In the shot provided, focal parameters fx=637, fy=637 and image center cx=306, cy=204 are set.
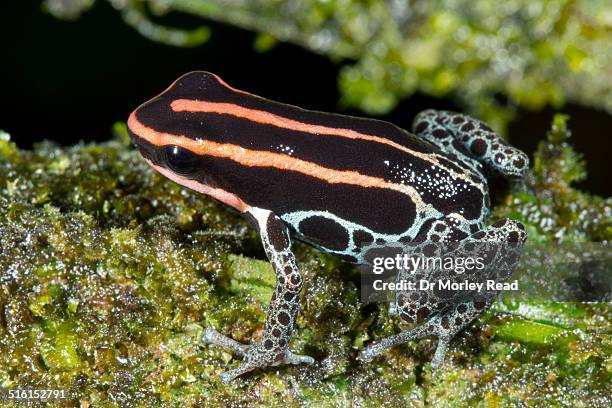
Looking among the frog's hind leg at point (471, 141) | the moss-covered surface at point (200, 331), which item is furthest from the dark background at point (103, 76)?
the moss-covered surface at point (200, 331)

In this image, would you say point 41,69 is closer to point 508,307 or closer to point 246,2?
→ point 246,2

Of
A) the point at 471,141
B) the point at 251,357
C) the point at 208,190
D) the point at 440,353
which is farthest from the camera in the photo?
the point at 471,141

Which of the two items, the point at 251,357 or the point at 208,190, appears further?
the point at 208,190

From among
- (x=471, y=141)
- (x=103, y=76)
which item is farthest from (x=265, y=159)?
(x=103, y=76)

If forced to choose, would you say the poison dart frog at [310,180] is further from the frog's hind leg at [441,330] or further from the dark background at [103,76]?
the dark background at [103,76]

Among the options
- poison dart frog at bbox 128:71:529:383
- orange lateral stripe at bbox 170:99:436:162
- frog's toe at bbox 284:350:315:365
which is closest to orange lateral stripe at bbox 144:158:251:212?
poison dart frog at bbox 128:71:529:383

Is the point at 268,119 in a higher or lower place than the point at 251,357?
higher

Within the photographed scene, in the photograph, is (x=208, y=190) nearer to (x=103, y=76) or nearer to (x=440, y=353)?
(x=440, y=353)
